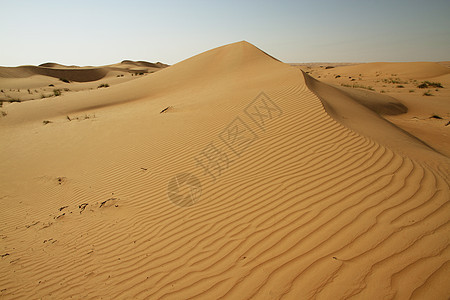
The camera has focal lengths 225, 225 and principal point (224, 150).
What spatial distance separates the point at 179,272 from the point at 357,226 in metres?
2.01

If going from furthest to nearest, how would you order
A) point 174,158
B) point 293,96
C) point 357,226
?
1. point 293,96
2. point 174,158
3. point 357,226

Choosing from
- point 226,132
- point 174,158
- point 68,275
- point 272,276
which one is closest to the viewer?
point 272,276

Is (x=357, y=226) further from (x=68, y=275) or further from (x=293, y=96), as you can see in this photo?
(x=293, y=96)

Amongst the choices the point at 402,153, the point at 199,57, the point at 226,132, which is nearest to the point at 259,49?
the point at 199,57

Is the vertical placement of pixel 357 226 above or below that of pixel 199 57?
below

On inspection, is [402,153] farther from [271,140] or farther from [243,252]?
[243,252]

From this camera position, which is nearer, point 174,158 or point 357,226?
point 357,226

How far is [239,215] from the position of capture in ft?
10.5

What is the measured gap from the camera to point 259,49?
1930 centimetres

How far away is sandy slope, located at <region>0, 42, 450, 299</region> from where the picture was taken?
2076mm

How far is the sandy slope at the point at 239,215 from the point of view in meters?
2.08

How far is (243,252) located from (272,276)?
47cm

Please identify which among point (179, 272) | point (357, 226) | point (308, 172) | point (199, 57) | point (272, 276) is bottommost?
point (179, 272)

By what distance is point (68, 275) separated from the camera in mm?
2863
